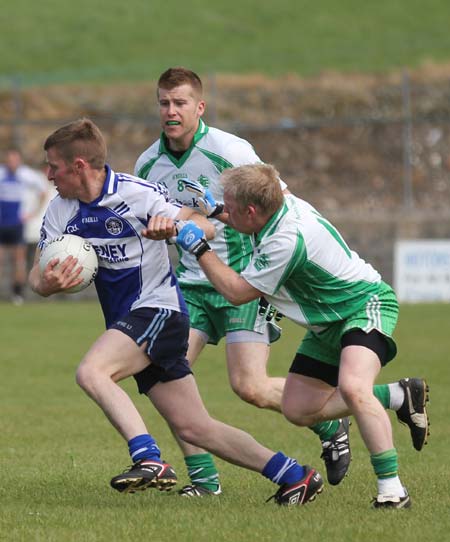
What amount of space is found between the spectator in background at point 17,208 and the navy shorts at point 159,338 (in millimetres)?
15320

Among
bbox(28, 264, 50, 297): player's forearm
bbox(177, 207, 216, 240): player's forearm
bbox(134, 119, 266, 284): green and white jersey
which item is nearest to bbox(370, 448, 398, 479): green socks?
bbox(177, 207, 216, 240): player's forearm

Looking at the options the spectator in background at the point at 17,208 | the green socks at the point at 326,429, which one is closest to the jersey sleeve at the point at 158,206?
A: the green socks at the point at 326,429

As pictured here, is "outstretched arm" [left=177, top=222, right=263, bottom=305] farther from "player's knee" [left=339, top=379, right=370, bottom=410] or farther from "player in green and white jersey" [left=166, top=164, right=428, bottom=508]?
"player's knee" [left=339, top=379, right=370, bottom=410]

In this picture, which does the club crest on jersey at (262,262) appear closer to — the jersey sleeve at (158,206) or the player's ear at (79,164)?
the jersey sleeve at (158,206)

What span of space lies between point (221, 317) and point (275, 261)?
1.68 m

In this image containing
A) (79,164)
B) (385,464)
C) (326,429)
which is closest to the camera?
(385,464)

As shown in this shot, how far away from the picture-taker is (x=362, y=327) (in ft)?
21.7

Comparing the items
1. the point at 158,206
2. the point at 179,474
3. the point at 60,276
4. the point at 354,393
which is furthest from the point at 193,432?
the point at 179,474

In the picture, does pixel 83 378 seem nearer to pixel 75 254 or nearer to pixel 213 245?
pixel 75 254

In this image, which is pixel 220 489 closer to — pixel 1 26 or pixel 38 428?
pixel 38 428

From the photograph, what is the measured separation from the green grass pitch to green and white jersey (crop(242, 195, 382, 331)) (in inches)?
39.4

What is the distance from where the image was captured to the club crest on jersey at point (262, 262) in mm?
6543

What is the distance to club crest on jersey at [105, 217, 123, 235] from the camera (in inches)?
271

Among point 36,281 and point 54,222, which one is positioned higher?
point 54,222
